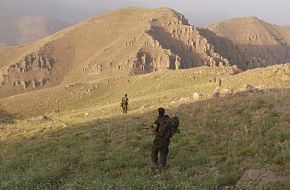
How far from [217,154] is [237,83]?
27251 millimetres

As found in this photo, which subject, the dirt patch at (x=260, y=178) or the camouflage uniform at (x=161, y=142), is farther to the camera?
the camouflage uniform at (x=161, y=142)

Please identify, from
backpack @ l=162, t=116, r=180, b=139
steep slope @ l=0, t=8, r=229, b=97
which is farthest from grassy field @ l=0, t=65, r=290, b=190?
steep slope @ l=0, t=8, r=229, b=97

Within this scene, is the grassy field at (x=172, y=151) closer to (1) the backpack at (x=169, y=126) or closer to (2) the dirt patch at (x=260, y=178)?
(2) the dirt patch at (x=260, y=178)

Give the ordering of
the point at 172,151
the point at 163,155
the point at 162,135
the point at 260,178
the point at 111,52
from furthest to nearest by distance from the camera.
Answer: the point at 111,52 → the point at 172,151 → the point at 163,155 → the point at 162,135 → the point at 260,178

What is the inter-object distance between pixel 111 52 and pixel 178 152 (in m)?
129

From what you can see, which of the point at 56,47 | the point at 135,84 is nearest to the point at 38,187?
the point at 135,84

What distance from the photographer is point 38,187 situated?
14562mm

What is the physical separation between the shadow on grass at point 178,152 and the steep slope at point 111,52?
328 feet

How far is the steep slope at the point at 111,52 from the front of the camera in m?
134

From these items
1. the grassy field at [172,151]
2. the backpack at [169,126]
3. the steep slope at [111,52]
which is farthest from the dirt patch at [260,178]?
the steep slope at [111,52]

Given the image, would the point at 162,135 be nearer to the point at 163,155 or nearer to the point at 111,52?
the point at 163,155

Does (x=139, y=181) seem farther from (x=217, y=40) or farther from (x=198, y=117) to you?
(x=217, y=40)

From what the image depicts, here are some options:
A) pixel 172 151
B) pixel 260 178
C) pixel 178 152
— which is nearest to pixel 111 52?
pixel 172 151

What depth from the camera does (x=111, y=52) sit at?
145m
